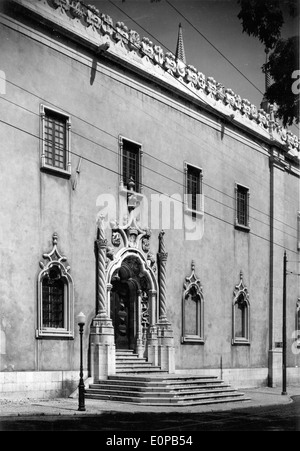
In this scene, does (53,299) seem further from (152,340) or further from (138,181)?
(138,181)

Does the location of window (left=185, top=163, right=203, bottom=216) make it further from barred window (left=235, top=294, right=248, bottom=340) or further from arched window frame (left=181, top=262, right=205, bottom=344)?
barred window (left=235, top=294, right=248, bottom=340)

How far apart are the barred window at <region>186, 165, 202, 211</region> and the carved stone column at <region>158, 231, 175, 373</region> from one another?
282 centimetres

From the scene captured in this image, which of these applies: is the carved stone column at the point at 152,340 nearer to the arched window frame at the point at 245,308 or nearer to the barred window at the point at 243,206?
the arched window frame at the point at 245,308

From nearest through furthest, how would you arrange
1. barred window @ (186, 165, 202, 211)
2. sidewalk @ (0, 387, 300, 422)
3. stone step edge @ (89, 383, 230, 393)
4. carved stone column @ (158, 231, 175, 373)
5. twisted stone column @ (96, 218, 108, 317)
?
sidewalk @ (0, 387, 300, 422), stone step edge @ (89, 383, 230, 393), twisted stone column @ (96, 218, 108, 317), carved stone column @ (158, 231, 175, 373), barred window @ (186, 165, 202, 211)

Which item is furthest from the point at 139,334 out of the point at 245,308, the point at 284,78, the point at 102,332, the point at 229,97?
the point at 284,78

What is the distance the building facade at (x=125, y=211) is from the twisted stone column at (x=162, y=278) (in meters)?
0.04

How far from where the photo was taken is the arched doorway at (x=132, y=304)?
2856 cm

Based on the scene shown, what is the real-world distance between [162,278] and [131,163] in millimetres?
4442

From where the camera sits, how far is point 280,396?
31.3 m

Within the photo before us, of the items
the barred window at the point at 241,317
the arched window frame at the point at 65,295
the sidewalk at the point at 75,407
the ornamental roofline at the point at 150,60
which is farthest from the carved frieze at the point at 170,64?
the sidewalk at the point at 75,407

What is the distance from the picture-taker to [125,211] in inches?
1119

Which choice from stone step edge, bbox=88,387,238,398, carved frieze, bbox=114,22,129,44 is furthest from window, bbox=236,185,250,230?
stone step edge, bbox=88,387,238,398

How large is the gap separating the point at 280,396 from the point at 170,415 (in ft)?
35.1

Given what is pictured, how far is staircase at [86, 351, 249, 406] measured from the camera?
2458 cm
